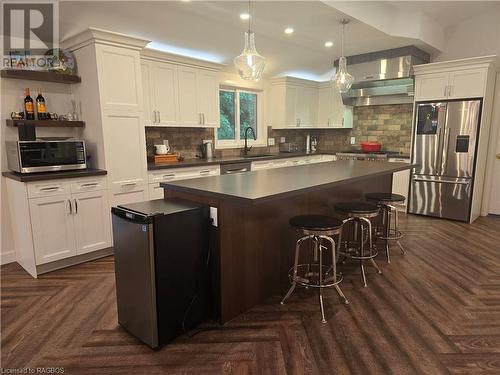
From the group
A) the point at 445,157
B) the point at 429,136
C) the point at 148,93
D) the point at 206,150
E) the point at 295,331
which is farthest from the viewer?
the point at 206,150

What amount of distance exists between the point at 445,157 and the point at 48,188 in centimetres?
516

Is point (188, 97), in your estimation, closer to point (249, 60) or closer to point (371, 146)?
point (249, 60)

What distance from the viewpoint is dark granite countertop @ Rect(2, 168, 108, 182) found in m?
2.96

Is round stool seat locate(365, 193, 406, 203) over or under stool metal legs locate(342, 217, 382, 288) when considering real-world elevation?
over

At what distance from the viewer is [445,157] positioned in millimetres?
4840

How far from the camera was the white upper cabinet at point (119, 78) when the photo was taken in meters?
3.33

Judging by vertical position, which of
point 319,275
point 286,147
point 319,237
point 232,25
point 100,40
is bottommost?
point 319,275

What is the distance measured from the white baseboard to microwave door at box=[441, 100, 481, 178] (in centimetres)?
573

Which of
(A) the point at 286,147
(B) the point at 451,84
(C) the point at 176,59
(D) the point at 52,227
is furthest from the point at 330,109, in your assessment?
(D) the point at 52,227

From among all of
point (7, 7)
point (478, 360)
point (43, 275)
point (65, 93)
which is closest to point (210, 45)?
point (65, 93)

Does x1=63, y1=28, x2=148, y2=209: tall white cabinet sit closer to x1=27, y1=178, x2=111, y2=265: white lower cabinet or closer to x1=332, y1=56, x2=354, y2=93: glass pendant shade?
x1=27, y1=178, x2=111, y2=265: white lower cabinet

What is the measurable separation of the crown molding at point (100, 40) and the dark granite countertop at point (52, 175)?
1.30 m

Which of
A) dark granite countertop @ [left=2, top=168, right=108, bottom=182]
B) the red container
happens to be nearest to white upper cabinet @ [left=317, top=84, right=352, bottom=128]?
the red container

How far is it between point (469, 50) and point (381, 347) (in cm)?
503
